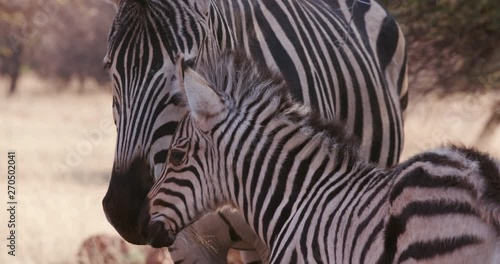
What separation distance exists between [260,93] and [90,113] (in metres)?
17.4

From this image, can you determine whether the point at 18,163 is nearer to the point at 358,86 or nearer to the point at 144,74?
the point at 358,86

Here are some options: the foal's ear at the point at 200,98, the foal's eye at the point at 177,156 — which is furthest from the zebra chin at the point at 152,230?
the foal's ear at the point at 200,98

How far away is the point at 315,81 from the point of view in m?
6.00

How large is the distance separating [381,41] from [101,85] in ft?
55.0

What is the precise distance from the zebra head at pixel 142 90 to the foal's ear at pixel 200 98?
0.42 m

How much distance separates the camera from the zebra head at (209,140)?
4.56 meters

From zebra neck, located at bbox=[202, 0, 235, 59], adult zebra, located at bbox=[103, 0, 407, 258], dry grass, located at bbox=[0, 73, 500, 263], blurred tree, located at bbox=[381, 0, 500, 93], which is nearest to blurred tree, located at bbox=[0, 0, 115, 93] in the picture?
dry grass, located at bbox=[0, 73, 500, 263]

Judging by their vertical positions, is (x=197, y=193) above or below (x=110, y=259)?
above

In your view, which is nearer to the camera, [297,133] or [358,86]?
[297,133]

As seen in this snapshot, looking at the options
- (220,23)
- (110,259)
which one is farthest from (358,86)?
(110,259)

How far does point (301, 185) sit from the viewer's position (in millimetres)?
4469

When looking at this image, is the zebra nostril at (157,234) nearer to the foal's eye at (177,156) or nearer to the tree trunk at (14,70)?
the foal's eye at (177,156)

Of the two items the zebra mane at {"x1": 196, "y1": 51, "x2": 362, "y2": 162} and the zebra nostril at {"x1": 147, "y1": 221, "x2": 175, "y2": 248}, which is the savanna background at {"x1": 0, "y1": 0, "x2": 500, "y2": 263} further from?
the zebra nostril at {"x1": 147, "y1": 221, "x2": 175, "y2": 248}

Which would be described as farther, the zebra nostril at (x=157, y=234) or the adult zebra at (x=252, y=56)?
the adult zebra at (x=252, y=56)
